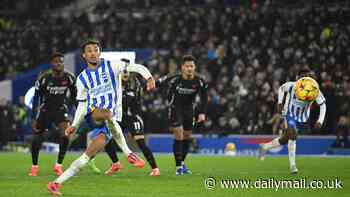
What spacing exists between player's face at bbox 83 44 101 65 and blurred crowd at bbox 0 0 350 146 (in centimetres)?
1390

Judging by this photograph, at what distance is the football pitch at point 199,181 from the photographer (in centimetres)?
1247

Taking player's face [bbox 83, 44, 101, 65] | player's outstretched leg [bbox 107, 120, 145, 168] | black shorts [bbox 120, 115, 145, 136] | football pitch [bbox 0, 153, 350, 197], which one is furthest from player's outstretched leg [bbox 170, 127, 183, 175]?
player's face [bbox 83, 44, 101, 65]

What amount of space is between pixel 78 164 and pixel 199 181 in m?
3.19

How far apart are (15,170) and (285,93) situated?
6.01 metres

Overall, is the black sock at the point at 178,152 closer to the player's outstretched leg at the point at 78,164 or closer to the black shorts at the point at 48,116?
the black shorts at the point at 48,116

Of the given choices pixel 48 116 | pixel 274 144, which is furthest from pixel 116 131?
pixel 274 144

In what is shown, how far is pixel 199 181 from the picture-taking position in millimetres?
14445

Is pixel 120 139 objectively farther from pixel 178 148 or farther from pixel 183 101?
pixel 183 101

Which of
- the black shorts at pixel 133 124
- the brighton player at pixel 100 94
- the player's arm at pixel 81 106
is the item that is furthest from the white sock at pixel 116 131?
the black shorts at pixel 133 124

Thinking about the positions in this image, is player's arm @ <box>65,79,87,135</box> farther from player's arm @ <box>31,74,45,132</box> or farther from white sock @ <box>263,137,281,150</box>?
white sock @ <box>263,137,281,150</box>

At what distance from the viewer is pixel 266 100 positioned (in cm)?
2712

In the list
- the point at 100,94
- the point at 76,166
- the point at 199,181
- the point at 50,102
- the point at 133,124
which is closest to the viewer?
the point at 76,166

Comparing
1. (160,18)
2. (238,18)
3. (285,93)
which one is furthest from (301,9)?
(285,93)

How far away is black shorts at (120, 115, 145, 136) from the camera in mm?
16234
